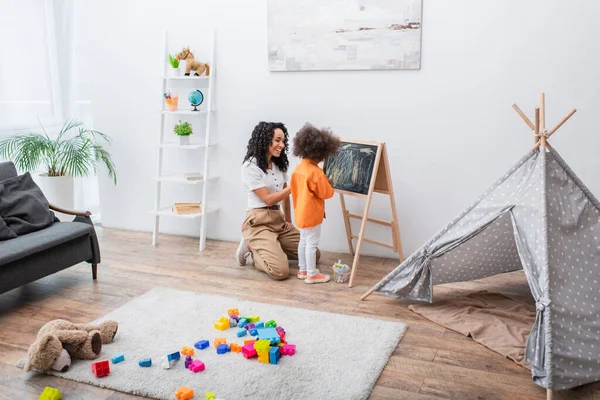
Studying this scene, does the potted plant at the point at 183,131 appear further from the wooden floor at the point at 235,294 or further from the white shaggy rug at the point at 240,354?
the white shaggy rug at the point at 240,354

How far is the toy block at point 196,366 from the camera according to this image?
271 centimetres

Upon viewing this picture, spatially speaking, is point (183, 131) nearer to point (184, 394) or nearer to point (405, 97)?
point (405, 97)

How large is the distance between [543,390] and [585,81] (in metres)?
2.14

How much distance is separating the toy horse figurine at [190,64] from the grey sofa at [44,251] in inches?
55.4

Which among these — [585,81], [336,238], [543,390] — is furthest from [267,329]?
[585,81]

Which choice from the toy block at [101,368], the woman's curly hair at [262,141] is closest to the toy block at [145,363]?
the toy block at [101,368]

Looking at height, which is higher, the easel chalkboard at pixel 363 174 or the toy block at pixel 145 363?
the easel chalkboard at pixel 363 174

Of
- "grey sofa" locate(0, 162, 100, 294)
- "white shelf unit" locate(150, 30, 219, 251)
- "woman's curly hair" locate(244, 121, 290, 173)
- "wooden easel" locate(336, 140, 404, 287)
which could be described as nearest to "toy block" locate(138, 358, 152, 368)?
"grey sofa" locate(0, 162, 100, 294)

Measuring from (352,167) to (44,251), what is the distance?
2.01 m

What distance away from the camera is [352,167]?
13.3 feet

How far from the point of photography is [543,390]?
8.38ft

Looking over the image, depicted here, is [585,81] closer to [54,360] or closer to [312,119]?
[312,119]

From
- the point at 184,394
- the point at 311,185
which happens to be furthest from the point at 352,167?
the point at 184,394

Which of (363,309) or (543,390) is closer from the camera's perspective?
(543,390)
